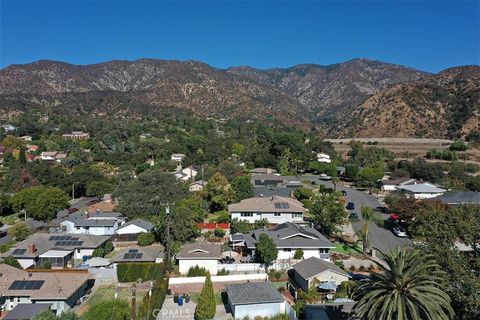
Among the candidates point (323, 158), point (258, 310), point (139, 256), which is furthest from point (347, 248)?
point (323, 158)

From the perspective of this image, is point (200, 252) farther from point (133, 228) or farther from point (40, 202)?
point (40, 202)

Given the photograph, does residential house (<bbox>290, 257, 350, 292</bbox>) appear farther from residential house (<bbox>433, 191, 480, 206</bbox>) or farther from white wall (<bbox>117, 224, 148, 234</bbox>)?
residential house (<bbox>433, 191, 480, 206</bbox>)

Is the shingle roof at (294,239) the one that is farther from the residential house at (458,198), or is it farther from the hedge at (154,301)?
the residential house at (458,198)

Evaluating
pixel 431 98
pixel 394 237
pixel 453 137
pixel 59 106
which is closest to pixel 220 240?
pixel 394 237

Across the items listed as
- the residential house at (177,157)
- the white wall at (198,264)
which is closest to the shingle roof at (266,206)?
the white wall at (198,264)

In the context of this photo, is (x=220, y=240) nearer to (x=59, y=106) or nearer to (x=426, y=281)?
(x=426, y=281)

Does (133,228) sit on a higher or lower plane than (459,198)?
lower
